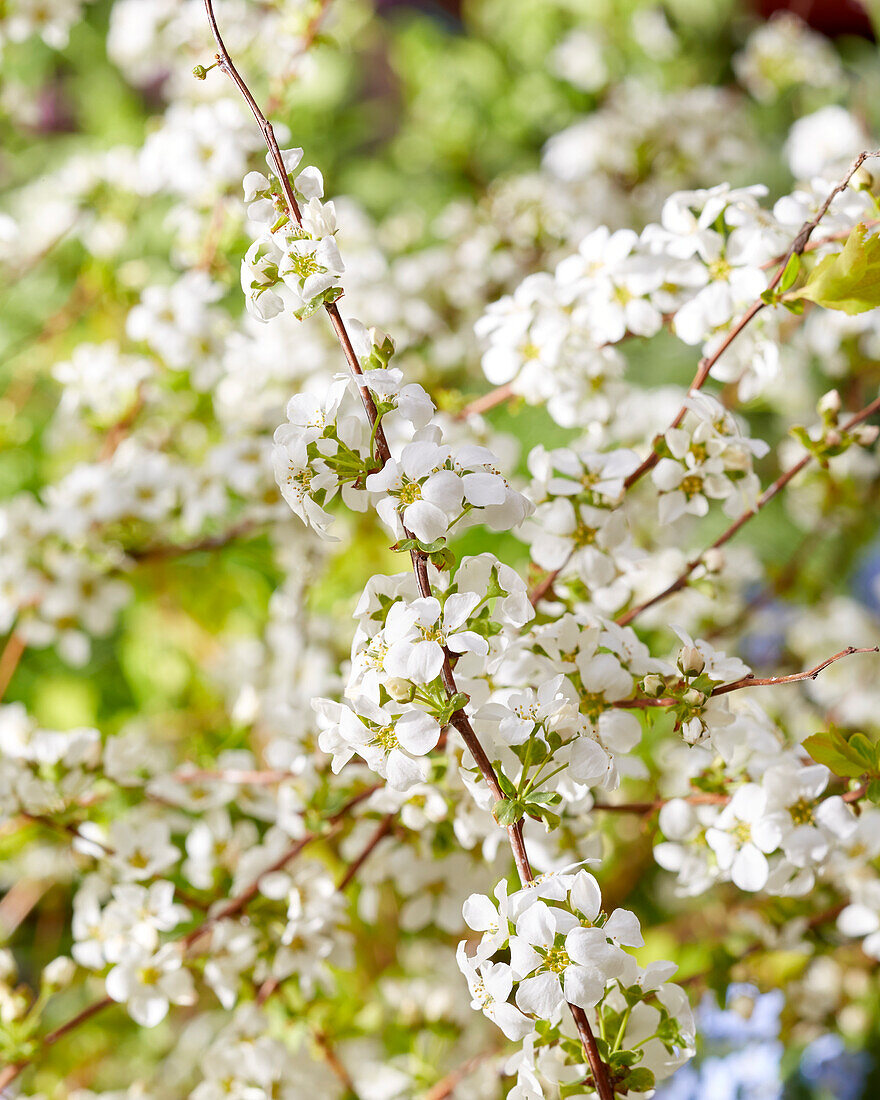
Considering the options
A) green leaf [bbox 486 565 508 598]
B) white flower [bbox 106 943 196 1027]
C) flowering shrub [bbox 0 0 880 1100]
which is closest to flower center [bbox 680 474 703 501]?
flowering shrub [bbox 0 0 880 1100]

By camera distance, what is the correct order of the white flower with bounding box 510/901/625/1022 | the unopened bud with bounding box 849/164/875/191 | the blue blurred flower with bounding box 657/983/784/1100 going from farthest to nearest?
the blue blurred flower with bounding box 657/983/784/1100, the unopened bud with bounding box 849/164/875/191, the white flower with bounding box 510/901/625/1022

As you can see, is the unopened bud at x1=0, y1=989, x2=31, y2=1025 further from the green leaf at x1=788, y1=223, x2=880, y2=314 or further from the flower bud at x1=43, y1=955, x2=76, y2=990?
the green leaf at x1=788, y1=223, x2=880, y2=314

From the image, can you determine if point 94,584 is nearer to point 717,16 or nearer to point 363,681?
point 363,681

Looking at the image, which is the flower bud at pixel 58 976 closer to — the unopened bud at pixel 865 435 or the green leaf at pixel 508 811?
the green leaf at pixel 508 811

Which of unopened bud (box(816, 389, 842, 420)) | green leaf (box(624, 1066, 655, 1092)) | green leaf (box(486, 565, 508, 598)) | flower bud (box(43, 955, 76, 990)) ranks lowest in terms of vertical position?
flower bud (box(43, 955, 76, 990))

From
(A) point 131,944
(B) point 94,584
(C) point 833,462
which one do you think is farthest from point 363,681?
(C) point 833,462

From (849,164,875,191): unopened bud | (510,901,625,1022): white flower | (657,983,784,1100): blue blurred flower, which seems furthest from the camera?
(657,983,784,1100): blue blurred flower

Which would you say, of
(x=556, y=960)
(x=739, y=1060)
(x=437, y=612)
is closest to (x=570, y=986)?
(x=556, y=960)

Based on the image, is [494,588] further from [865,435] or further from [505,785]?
[865,435]

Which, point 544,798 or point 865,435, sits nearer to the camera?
point 544,798
